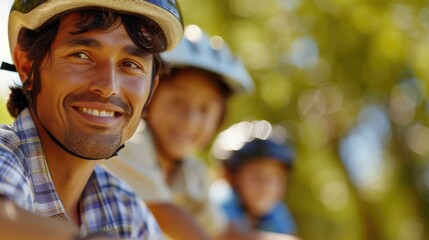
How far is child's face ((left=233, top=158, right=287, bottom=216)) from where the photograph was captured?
537 centimetres

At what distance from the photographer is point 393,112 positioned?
32.9ft

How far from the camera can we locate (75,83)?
7.45 feet

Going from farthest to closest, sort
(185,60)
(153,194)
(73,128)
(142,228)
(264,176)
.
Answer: (264,176) < (185,60) < (153,194) < (142,228) < (73,128)

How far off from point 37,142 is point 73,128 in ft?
0.38

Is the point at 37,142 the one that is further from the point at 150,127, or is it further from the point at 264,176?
the point at 264,176

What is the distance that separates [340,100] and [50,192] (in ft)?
25.9

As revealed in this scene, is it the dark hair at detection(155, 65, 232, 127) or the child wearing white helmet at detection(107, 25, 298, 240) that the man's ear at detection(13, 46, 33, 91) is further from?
the dark hair at detection(155, 65, 232, 127)

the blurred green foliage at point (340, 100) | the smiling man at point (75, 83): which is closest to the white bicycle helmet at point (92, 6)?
the smiling man at point (75, 83)

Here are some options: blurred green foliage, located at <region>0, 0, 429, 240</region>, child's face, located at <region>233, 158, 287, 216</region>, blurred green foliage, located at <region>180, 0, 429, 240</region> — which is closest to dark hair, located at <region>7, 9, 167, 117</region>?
child's face, located at <region>233, 158, 287, 216</region>

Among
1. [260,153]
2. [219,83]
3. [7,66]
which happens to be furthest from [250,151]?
[7,66]

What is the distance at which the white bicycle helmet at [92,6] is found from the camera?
90.0 inches

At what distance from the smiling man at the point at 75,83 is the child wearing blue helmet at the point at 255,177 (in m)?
2.94

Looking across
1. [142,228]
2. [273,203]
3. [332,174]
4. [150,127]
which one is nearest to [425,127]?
[332,174]

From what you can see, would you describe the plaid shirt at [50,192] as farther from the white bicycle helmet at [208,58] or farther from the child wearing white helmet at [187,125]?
the white bicycle helmet at [208,58]
